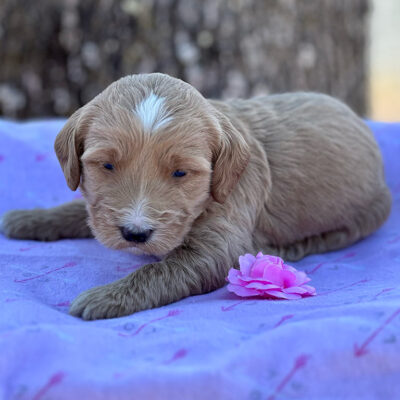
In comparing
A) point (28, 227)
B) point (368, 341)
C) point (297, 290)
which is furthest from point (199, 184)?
point (28, 227)

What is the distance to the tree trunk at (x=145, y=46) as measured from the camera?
5758 mm

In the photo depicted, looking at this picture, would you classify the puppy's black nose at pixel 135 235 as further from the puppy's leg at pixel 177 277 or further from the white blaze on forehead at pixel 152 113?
the white blaze on forehead at pixel 152 113

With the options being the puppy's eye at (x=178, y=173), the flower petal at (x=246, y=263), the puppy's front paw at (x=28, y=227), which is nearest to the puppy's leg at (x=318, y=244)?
the flower petal at (x=246, y=263)

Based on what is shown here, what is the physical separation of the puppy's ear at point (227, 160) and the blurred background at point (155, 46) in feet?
10.0

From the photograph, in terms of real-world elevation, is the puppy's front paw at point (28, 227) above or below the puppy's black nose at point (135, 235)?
below

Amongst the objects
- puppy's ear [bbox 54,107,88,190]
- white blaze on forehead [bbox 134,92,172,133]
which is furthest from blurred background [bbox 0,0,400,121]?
white blaze on forehead [bbox 134,92,172,133]

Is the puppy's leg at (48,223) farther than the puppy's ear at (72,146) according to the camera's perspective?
Yes

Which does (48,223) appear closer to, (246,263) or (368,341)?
(246,263)

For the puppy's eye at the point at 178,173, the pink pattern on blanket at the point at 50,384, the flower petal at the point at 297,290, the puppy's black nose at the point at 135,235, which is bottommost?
the flower petal at the point at 297,290

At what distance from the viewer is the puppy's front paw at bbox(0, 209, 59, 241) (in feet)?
11.9

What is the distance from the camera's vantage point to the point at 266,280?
275 cm

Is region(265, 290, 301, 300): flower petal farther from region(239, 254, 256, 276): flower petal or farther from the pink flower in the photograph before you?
region(239, 254, 256, 276): flower petal

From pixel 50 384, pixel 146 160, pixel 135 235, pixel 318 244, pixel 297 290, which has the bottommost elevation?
pixel 318 244

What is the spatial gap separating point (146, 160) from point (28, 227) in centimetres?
136
